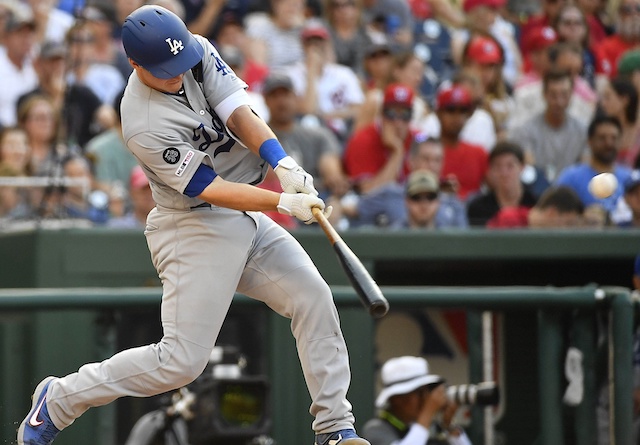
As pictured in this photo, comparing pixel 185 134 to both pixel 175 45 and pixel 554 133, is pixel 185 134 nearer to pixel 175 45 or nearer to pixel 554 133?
pixel 175 45

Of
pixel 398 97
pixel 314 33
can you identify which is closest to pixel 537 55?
pixel 314 33

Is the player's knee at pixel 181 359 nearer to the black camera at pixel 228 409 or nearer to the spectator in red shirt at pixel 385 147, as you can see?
the black camera at pixel 228 409

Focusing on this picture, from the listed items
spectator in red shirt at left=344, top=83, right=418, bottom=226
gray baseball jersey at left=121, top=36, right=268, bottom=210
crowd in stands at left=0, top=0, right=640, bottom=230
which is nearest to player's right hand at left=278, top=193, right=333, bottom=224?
gray baseball jersey at left=121, top=36, right=268, bottom=210

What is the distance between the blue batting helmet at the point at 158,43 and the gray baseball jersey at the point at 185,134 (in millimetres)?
184

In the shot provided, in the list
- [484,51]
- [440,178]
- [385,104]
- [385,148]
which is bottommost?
[440,178]

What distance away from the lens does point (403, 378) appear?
21.2 ft

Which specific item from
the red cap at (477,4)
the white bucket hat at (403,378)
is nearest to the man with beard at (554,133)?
the red cap at (477,4)

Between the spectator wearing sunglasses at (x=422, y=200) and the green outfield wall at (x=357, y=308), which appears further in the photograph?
the spectator wearing sunglasses at (x=422, y=200)

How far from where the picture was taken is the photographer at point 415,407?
6320 millimetres

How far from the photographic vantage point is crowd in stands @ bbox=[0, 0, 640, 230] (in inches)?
305

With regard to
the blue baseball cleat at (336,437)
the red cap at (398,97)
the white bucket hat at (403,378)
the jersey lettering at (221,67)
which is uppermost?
the red cap at (398,97)

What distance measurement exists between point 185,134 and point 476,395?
102 inches

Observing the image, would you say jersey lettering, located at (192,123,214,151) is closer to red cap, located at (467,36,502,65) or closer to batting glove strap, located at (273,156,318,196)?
batting glove strap, located at (273,156,318,196)

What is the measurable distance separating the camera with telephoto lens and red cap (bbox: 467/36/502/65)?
4115mm
